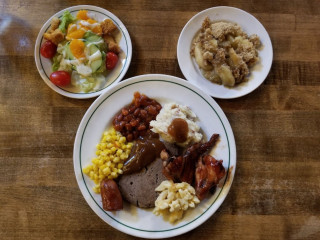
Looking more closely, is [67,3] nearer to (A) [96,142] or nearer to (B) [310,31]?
(A) [96,142]

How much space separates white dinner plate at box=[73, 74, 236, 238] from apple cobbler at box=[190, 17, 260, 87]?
0.31 m

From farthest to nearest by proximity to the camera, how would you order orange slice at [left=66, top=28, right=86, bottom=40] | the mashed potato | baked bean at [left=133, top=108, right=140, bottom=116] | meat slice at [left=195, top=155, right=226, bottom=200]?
1. orange slice at [left=66, top=28, right=86, bottom=40]
2. baked bean at [left=133, top=108, right=140, bottom=116]
3. the mashed potato
4. meat slice at [left=195, top=155, right=226, bottom=200]

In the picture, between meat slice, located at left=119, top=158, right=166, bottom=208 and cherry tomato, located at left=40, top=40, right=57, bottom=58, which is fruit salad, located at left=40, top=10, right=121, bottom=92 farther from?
meat slice, located at left=119, top=158, right=166, bottom=208

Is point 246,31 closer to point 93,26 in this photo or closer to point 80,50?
point 93,26

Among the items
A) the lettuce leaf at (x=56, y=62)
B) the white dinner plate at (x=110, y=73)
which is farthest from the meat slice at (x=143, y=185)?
the lettuce leaf at (x=56, y=62)

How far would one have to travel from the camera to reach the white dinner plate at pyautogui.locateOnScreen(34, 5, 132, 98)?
3166mm

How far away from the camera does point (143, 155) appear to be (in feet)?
9.64

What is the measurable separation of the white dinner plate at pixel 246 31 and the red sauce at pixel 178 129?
A: 486mm

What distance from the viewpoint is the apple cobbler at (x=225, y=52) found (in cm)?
310

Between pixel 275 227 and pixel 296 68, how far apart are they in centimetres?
165

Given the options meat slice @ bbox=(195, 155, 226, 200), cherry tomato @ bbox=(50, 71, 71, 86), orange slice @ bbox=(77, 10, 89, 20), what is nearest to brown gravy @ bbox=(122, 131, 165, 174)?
meat slice @ bbox=(195, 155, 226, 200)

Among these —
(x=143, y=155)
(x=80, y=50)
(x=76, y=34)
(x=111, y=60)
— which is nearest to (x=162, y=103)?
(x=143, y=155)

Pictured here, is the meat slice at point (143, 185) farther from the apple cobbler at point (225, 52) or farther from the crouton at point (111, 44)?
the crouton at point (111, 44)

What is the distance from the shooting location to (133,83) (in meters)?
3.06
